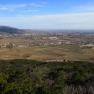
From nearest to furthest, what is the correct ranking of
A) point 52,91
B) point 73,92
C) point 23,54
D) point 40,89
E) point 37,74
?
point 52,91 < point 40,89 < point 73,92 < point 37,74 < point 23,54

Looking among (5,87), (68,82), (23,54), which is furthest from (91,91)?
(23,54)

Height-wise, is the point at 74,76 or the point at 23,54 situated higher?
the point at 74,76

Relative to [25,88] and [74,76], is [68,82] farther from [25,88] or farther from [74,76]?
[25,88]

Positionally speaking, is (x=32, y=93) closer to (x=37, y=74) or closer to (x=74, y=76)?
(x=74, y=76)

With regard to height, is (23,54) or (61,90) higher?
(61,90)

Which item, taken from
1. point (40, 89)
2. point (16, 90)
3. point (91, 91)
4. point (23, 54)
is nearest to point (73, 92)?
point (91, 91)

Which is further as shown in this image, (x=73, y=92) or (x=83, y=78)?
(x=83, y=78)

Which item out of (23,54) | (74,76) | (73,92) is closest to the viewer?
(73,92)

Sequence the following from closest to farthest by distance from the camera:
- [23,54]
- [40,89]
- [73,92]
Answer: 1. [40,89]
2. [73,92]
3. [23,54]

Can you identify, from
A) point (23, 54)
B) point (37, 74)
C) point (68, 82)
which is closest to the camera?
point (68, 82)
